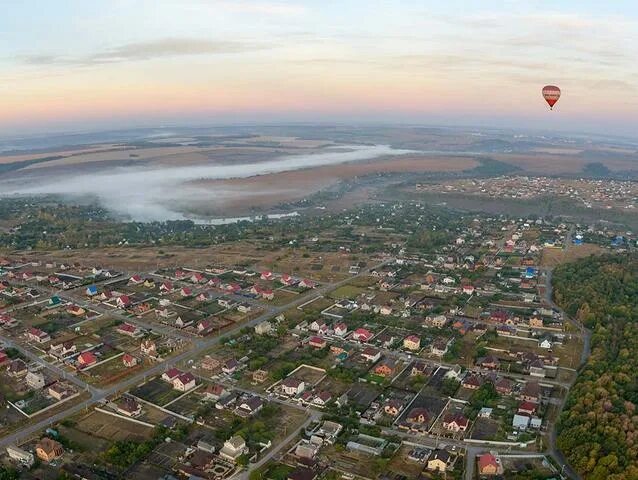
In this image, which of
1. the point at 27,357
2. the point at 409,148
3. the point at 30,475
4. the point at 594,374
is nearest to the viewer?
the point at 30,475

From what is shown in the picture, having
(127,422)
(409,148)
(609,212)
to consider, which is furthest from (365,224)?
(409,148)

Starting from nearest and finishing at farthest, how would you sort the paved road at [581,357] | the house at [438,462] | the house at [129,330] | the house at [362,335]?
1. the house at [438,462]
2. the paved road at [581,357]
3. the house at [362,335]
4. the house at [129,330]

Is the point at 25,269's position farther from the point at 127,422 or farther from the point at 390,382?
the point at 390,382

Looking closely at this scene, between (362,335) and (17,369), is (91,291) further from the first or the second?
(362,335)

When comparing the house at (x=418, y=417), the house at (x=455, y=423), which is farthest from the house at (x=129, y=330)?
the house at (x=455, y=423)

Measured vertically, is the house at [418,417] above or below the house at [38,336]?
below

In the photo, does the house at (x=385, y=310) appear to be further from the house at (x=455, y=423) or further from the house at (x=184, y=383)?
the house at (x=184, y=383)
